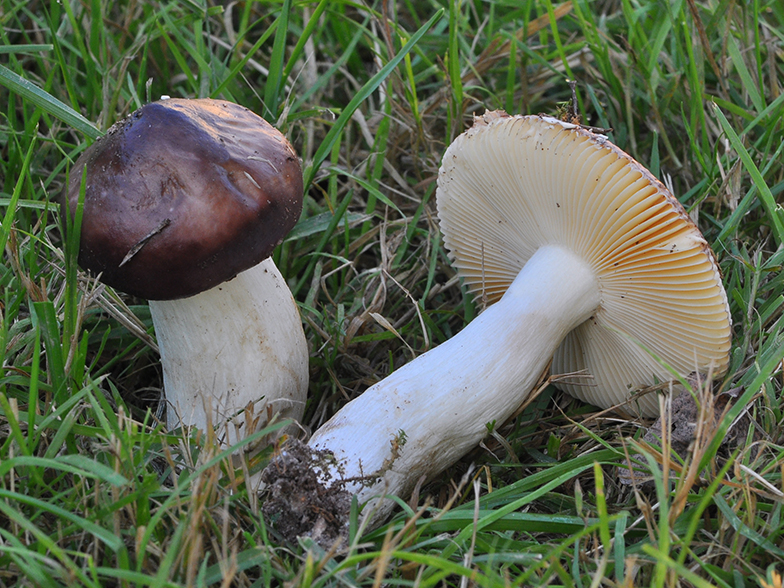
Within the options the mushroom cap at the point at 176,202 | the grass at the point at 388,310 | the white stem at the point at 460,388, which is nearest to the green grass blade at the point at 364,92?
the grass at the point at 388,310

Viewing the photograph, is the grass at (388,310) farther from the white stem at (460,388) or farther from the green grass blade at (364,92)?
the white stem at (460,388)

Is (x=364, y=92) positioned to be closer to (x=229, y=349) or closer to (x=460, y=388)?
(x=229, y=349)

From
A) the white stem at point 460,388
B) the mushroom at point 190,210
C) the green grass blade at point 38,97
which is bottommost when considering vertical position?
the white stem at point 460,388

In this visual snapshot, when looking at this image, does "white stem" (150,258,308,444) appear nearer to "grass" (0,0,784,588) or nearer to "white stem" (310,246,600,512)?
"grass" (0,0,784,588)

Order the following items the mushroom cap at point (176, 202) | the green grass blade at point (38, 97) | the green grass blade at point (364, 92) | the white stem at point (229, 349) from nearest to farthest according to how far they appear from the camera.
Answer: the mushroom cap at point (176, 202) < the white stem at point (229, 349) < the green grass blade at point (38, 97) < the green grass blade at point (364, 92)

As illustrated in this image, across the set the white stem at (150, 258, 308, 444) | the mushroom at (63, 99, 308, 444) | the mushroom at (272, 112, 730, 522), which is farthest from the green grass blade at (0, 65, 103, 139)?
the mushroom at (272, 112, 730, 522)

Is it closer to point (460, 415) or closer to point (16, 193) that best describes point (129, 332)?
point (16, 193)
